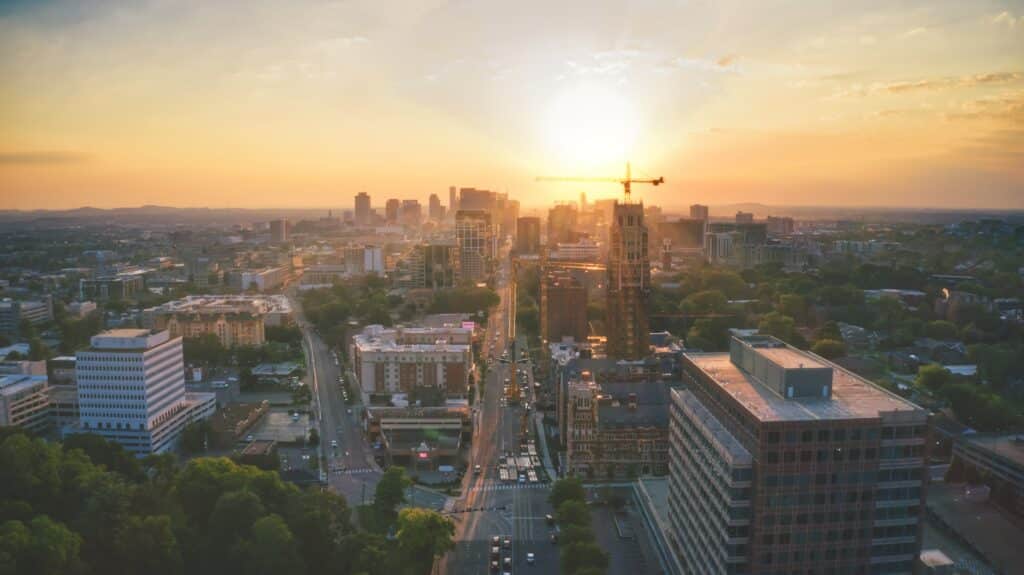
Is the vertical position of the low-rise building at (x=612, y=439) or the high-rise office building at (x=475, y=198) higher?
the high-rise office building at (x=475, y=198)

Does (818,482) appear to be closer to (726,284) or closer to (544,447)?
(544,447)

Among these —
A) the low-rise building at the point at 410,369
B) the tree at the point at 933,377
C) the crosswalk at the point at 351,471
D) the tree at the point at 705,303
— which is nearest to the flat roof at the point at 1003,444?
the tree at the point at 933,377

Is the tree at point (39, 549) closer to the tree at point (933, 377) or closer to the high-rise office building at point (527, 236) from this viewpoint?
the tree at point (933, 377)

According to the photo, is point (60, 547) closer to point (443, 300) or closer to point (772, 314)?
point (772, 314)

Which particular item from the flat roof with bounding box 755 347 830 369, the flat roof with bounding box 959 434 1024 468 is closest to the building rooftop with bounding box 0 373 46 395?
the flat roof with bounding box 755 347 830 369

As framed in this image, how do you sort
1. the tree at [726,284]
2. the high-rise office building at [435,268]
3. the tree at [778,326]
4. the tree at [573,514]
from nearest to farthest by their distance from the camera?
the tree at [573,514] < the tree at [778,326] < the tree at [726,284] < the high-rise office building at [435,268]

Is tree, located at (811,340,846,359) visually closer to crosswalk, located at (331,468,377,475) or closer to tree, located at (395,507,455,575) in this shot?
crosswalk, located at (331,468,377,475)

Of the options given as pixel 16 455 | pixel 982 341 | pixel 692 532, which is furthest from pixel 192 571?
pixel 982 341
